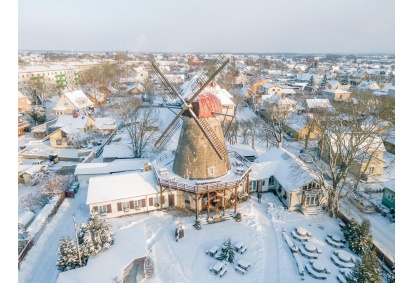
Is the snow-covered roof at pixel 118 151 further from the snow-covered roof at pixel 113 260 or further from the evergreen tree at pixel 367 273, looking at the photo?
the evergreen tree at pixel 367 273

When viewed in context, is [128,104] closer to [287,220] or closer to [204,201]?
[204,201]

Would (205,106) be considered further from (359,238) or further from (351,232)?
(359,238)

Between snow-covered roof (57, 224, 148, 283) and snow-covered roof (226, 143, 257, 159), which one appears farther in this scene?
snow-covered roof (226, 143, 257, 159)

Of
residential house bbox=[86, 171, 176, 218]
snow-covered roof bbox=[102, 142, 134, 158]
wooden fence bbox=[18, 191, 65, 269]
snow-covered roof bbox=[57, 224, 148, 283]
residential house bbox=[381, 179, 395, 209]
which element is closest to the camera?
snow-covered roof bbox=[57, 224, 148, 283]

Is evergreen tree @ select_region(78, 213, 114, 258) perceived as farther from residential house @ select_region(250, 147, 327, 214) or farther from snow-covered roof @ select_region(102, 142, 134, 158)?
snow-covered roof @ select_region(102, 142, 134, 158)

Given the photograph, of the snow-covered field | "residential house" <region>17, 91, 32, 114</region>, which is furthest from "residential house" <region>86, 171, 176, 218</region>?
"residential house" <region>17, 91, 32, 114</region>

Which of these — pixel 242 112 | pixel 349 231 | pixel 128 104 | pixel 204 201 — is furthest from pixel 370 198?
pixel 242 112

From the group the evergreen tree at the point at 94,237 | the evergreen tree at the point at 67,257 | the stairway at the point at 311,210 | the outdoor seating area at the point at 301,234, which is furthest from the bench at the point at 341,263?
the evergreen tree at the point at 67,257
